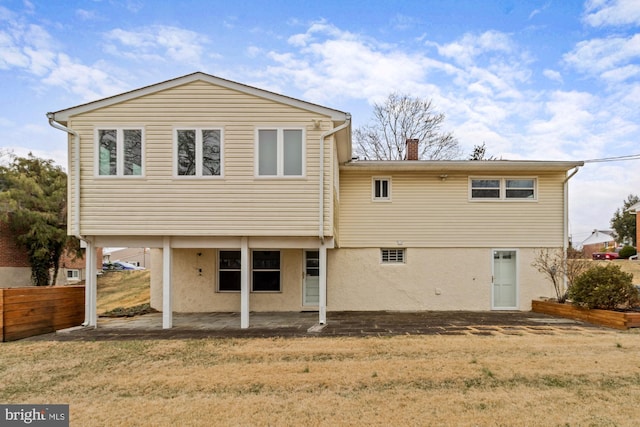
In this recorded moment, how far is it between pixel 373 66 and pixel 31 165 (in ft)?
68.3

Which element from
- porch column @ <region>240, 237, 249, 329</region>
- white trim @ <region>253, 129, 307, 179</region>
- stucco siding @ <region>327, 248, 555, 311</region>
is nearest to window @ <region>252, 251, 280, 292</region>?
stucco siding @ <region>327, 248, 555, 311</region>

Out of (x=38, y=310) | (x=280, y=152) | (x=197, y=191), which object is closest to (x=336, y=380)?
(x=280, y=152)

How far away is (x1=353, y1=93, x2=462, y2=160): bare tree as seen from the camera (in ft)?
76.1

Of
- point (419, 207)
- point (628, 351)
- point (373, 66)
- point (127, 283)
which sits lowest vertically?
point (127, 283)

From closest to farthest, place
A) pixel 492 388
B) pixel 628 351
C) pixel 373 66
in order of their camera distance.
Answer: pixel 492 388, pixel 628 351, pixel 373 66

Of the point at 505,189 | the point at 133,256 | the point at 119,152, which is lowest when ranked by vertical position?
the point at 133,256

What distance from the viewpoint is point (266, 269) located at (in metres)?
11.8

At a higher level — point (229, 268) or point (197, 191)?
point (197, 191)

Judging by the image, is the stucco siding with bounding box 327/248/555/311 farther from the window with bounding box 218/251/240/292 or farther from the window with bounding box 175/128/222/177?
the window with bounding box 175/128/222/177

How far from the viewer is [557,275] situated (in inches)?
449

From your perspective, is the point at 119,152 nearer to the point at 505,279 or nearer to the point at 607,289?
the point at 505,279

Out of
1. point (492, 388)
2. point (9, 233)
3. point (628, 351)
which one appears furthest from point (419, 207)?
point (9, 233)

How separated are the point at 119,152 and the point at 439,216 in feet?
29.3

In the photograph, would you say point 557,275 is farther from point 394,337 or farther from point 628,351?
point 394,337
